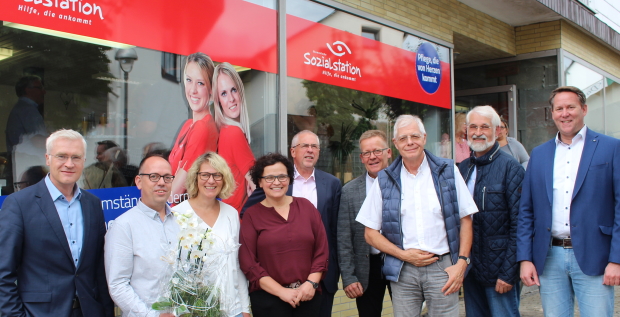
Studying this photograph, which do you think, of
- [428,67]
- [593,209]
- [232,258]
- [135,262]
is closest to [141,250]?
[135,262]

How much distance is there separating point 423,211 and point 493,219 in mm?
715

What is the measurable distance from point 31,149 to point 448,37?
5.81m

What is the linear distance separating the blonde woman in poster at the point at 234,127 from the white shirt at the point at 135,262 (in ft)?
4.96

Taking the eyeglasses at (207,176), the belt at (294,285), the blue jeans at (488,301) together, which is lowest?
the blue jeans at (488,301)

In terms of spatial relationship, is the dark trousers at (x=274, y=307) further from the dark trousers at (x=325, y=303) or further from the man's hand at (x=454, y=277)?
the man's hand at (x=454, y=277)

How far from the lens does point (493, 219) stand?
358 cm

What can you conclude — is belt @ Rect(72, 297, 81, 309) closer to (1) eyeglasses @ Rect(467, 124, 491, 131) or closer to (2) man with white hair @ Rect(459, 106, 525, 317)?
(2) man with white hair @ Rect(459, 106, 525, 317)

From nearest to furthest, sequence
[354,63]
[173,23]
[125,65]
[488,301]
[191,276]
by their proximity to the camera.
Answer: [191,276]
[125,65]
[488,301]
[173,23]
[354,63]

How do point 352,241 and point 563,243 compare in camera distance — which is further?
point 352,241

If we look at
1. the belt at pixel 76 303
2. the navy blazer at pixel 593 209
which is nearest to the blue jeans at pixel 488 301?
the navy blazer at pixel 593 209

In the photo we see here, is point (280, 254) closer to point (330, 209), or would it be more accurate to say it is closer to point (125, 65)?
point (330, 209)

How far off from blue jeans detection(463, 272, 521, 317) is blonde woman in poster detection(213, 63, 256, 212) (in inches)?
80.1

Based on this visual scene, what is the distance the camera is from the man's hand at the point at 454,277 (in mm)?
3131

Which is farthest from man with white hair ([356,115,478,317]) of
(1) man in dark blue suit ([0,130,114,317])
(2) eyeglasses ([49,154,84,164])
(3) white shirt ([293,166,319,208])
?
(2) eyeglasses ([49,154,84,164])
